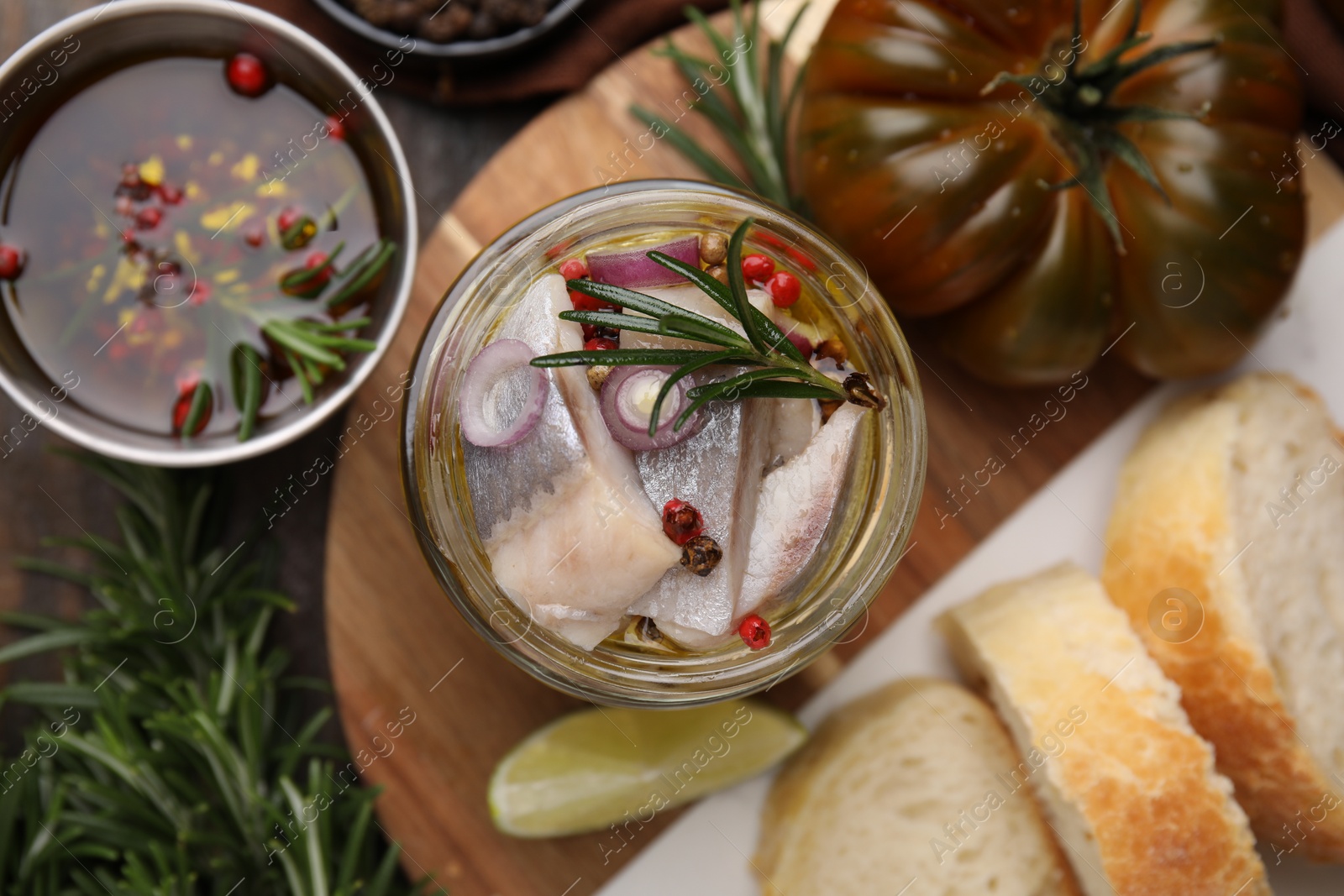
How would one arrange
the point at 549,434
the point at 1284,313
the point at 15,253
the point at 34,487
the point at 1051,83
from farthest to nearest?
the point at 34,487
the point at 1284,313
the point at 15,253
the point at 1051,83
the point at 549,434

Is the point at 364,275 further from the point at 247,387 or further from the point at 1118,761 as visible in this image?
the point at 1118,761

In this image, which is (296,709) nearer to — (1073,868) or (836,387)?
(836,387)

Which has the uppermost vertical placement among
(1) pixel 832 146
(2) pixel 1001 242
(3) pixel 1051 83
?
(1) pixel 832 146

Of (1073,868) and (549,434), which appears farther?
(1073,868)

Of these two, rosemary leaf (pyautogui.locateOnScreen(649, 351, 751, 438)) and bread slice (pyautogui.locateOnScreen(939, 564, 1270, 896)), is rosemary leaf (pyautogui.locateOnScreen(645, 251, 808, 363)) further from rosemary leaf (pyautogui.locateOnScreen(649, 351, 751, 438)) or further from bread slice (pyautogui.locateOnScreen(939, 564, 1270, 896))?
bread slice (pyautogui.locateOnScreen(939, 564, 1270, 896))

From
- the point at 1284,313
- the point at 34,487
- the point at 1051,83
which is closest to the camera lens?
the point at 1051,83

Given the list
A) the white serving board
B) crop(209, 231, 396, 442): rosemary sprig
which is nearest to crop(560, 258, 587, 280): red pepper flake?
crop(209, 231, 396, 442): rosemary sprig

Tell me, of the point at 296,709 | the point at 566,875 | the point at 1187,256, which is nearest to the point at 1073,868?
the point at 566,875
